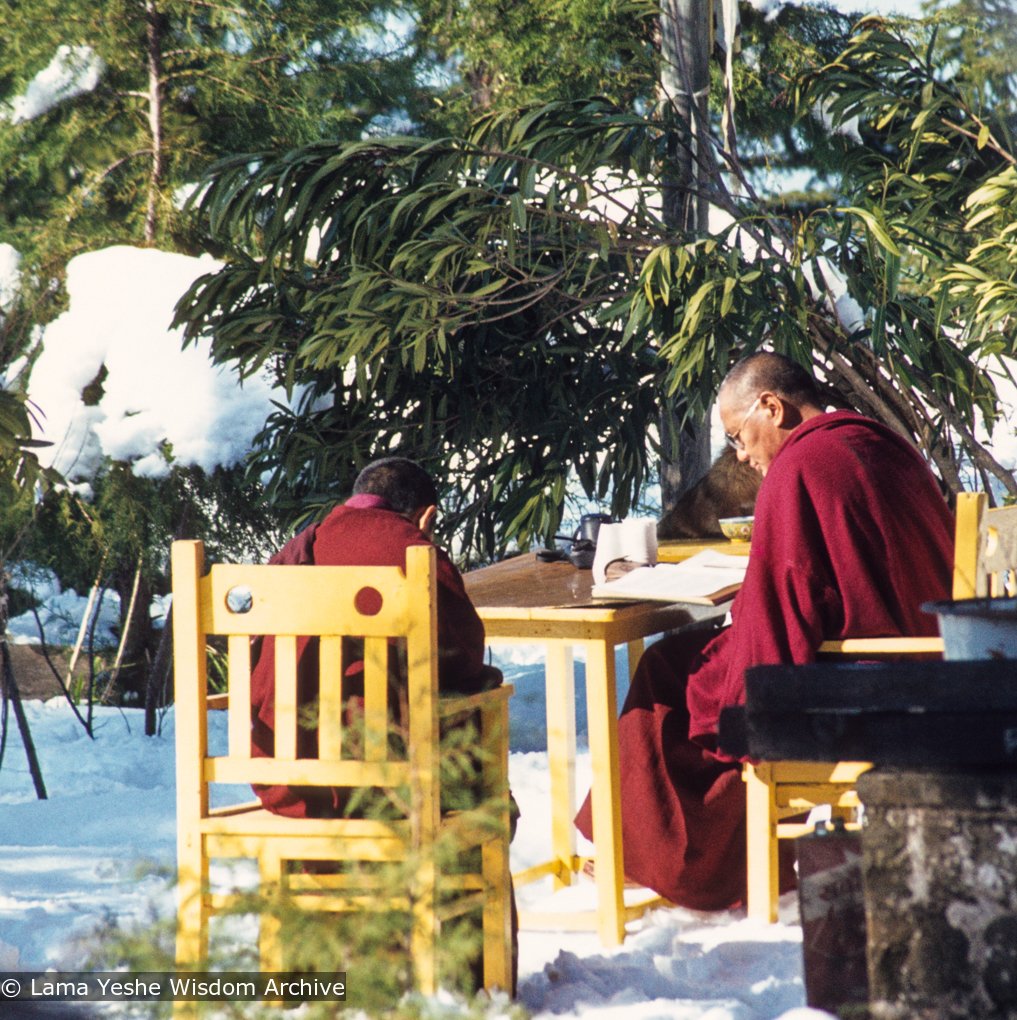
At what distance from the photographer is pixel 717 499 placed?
16.8 feet

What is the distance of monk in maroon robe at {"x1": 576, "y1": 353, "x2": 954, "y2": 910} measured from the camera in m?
2.73

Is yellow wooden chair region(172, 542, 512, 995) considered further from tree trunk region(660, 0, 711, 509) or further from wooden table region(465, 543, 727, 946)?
tree trunk region(660, 0, 711, 509)

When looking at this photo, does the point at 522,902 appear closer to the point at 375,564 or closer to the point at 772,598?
the point at 772,598

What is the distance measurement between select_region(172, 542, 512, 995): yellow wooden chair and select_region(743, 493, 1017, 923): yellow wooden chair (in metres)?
0.68

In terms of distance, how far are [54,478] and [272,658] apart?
10.5ft

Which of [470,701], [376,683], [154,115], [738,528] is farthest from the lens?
[154,115]

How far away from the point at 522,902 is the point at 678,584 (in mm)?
949

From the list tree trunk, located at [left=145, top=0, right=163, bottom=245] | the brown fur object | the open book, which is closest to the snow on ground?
the open book

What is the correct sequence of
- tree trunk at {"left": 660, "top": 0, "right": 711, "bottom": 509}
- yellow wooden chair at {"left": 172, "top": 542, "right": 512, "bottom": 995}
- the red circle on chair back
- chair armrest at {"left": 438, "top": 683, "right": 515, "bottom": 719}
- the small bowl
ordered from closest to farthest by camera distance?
yellow wooden chair at {"left": 172, "top": 542, "right": 512, "bottom": 995} < chair armrest at {"left": 438, "top": 683, "right": 515, "bottom": 719} < the red circle on chair back < the small bowl < tree trunk at {"left": 660, "top": 0, "right": 711, "bottom": 509}

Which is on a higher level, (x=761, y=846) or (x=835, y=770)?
(x=835, y=770)

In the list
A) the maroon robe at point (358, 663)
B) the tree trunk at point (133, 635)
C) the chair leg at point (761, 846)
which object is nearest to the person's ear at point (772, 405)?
the chair leg at point (761, 846)

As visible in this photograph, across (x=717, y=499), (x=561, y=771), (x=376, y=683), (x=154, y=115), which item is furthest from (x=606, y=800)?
(x=154, y=115)

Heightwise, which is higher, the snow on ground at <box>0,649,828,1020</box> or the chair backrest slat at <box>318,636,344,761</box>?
the chair backrest slat at <box>318,636,344,761</box>

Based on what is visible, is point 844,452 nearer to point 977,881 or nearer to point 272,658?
point 272,658
